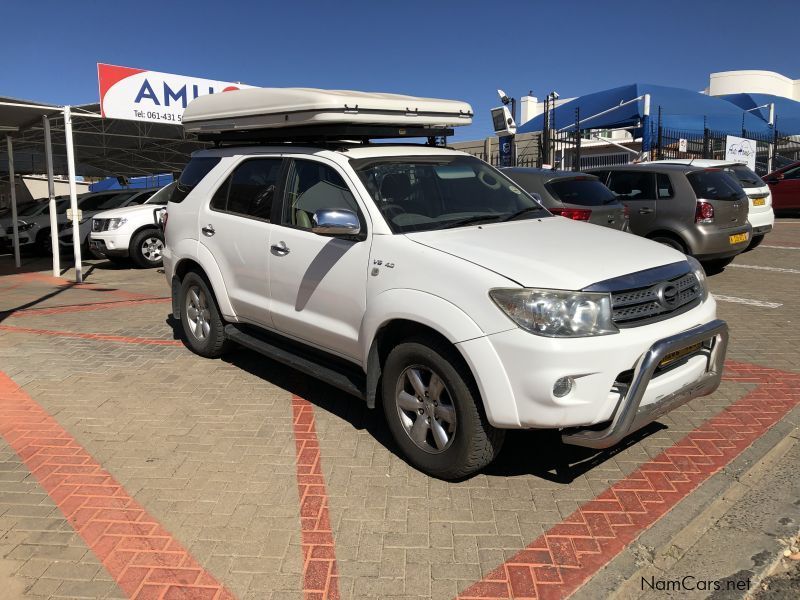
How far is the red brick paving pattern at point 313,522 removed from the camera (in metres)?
2.85

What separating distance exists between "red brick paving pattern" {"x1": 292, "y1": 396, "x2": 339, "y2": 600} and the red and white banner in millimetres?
9376

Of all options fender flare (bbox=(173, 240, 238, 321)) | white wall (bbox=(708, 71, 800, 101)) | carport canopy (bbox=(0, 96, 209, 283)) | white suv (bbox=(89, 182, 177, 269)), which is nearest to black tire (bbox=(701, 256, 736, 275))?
fender flare (bbox=(173, 240, 238, 321))

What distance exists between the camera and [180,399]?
16.8ft

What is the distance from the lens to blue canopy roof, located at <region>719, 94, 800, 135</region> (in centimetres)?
3378

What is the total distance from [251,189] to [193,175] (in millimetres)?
1070

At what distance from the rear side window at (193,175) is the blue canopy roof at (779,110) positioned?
114ft

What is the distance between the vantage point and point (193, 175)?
19.6ft

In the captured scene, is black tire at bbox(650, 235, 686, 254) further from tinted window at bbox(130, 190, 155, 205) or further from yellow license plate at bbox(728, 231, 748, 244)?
tinted window at bbox(130, 190, 155, 205)

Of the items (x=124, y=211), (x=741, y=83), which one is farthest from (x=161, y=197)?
(x=741, y=83)

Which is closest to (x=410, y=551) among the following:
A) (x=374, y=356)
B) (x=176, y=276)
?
(x=374, y=356)

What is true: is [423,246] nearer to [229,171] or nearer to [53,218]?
[229,171]

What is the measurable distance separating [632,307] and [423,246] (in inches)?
46.1

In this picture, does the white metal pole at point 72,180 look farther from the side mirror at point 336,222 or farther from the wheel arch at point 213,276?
the side mirror at point 336,222

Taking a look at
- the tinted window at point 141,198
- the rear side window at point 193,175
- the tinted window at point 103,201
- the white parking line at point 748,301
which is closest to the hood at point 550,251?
the rear side window at point 193,175
